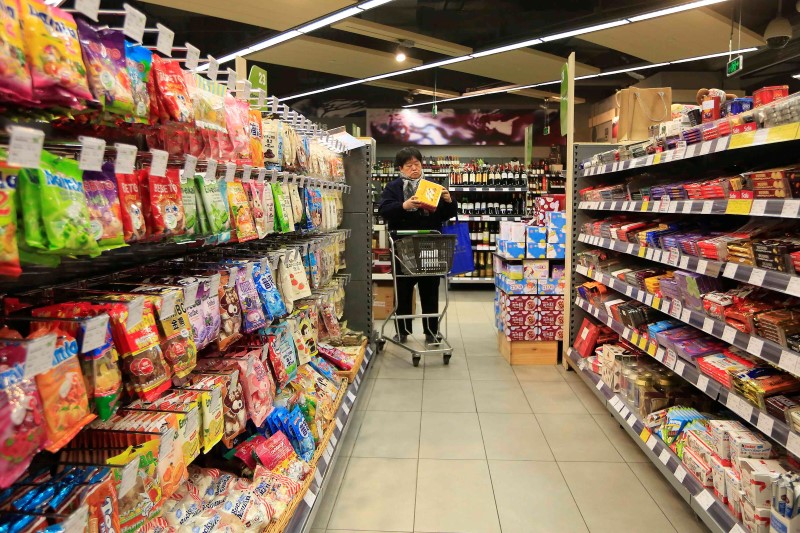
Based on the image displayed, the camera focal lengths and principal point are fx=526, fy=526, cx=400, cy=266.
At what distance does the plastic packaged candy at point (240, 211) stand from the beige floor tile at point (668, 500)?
86.6 inches

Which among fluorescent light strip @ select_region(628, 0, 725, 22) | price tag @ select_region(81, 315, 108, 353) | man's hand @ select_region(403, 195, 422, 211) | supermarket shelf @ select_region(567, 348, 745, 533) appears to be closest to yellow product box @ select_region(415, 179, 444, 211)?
man's hand @ select_region(403, 195, 422, 211)

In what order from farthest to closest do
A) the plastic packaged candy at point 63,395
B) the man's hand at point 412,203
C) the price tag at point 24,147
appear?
the man's hand at point 412,203
the plastic packaged candy at point 63,395
the price tag at point 24,147

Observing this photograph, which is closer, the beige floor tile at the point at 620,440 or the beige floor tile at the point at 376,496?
the beige floor tile at the point at 376,496

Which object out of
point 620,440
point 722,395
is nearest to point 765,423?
point 722,395

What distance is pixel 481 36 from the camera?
317 inches

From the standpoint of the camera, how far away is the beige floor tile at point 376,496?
7.69ft

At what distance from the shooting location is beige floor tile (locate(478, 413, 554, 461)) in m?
2.96

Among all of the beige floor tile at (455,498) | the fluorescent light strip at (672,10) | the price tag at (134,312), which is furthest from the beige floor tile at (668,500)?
the fluorescent light strip at (672,10)

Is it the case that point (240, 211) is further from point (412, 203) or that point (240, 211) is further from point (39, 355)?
point (412, 203)

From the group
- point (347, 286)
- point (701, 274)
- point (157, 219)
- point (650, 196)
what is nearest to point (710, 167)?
point (650, 196)

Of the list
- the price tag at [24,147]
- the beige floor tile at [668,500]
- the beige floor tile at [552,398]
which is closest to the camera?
the price tag at [24,147]

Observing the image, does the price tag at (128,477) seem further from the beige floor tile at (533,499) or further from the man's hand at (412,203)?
the man's hand at (412,203)

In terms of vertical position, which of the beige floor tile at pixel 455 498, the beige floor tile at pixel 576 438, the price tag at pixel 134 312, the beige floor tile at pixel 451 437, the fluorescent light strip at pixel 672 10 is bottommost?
the beige floor tile at pixel 455 498

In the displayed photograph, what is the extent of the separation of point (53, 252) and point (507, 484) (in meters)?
2.33
